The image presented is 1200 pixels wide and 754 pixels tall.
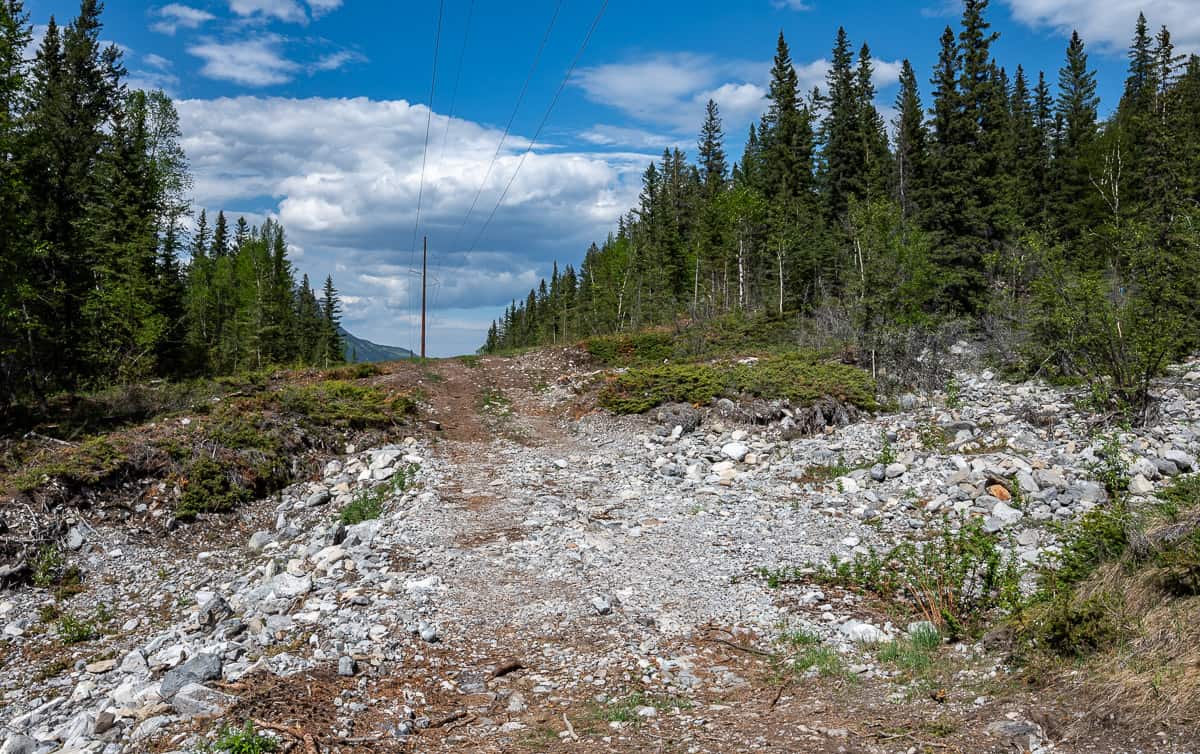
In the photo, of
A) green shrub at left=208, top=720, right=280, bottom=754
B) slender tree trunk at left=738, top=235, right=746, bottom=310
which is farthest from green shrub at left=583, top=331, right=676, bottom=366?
green shrub at left=208, top=720, right=280, bottom=754

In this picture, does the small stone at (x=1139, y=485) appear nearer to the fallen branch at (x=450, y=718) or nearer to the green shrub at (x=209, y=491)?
the fallen branch at (x=450, y=718)

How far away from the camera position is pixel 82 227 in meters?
22.9

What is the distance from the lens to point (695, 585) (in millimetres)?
7305

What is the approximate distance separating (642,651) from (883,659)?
2002 millimetres

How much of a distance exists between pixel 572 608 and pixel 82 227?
81.7ft

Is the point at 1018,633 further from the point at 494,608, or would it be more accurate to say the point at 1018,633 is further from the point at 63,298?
the point at 63,298

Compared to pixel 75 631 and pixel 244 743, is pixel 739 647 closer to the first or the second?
pixel 244 743

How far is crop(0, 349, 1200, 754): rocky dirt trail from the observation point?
4.71 meters

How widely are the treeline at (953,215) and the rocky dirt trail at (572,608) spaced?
2803mm

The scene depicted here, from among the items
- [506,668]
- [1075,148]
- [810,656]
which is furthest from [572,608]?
[1075,148]

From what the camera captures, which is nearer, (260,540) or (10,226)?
(260,540)

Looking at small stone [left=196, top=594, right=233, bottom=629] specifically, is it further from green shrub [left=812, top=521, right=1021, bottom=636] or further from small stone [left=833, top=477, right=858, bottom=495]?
small stone [left=833, top=477, right=858, bottom=495]

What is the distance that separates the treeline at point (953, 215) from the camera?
579 inches

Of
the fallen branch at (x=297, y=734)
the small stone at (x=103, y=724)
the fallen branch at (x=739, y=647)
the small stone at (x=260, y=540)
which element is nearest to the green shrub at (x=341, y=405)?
the small stone at (x=260, y=540)
